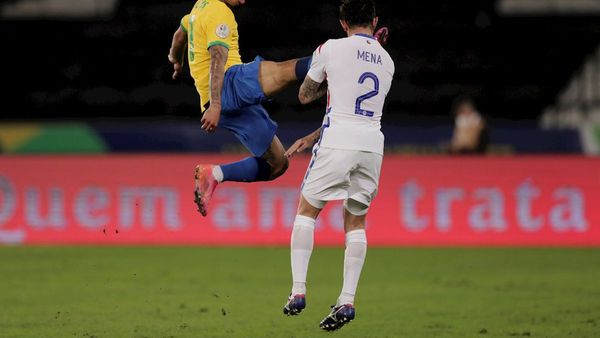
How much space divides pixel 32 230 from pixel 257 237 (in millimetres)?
3176

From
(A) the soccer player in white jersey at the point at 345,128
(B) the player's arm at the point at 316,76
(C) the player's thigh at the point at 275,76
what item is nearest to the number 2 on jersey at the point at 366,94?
(A) the soccer player in white jersey at the point at 345,128

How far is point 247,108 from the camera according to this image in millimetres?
8188

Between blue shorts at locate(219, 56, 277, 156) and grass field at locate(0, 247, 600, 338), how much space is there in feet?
4.83

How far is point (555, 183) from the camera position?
15625 mm

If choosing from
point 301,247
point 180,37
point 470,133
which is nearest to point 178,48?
point 180,37

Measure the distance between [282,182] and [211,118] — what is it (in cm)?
806

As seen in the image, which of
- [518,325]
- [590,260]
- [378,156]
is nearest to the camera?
[378,156]

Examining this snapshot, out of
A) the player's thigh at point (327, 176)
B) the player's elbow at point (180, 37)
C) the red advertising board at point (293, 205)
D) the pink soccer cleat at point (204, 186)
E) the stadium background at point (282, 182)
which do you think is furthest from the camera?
the red advertising board at point (293, 205)

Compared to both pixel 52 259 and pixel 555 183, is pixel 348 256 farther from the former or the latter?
pixel 555 183

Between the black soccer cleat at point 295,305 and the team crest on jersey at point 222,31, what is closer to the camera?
the black soccer cleat at point 295,305

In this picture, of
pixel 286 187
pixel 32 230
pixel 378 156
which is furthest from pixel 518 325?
pixel 32 230

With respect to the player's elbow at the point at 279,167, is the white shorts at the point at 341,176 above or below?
below

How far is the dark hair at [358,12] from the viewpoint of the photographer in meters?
7.36

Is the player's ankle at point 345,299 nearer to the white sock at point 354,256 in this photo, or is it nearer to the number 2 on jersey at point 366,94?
the white sock at point 354,256
